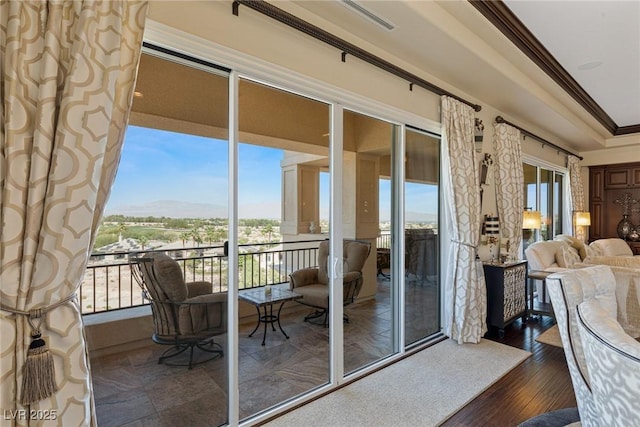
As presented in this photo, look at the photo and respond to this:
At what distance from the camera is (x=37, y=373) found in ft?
4.26

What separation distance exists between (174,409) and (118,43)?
6.92 feet

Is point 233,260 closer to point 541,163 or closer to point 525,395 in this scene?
point 525,395

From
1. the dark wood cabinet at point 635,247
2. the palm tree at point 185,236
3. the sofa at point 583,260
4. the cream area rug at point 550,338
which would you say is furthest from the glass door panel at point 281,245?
the dark wood cabinet at point 635,247

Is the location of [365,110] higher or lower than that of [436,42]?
lower

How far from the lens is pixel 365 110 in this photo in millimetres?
3016

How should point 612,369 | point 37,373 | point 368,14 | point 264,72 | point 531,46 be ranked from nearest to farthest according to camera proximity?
point 612,369, point 37,373, point 264,72, point 368,14, point 531,46

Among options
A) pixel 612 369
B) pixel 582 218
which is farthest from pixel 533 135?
pixel 612 369

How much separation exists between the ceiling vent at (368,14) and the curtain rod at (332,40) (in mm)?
232

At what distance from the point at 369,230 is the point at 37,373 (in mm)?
2679

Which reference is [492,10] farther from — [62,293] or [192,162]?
[62,293]

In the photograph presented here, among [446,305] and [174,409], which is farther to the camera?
[446,305]

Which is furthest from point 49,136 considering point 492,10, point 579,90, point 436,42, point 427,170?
point 579,90

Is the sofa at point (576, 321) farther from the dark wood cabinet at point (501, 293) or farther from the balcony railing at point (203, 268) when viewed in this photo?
the dark wood cabinet at point (501, 293)

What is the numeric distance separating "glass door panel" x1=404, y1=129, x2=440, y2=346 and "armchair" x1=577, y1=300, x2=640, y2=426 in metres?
2.25
